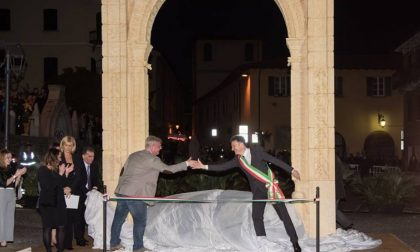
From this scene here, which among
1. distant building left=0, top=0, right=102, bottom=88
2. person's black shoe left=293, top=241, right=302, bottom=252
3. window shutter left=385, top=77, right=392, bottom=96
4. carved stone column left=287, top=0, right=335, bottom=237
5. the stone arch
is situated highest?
distant building left=0, top=0, right=102, bottom=88

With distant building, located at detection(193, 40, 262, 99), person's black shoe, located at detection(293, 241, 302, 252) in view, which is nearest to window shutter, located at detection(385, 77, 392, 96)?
distant building, located at detection(193, 40, 262, 99)

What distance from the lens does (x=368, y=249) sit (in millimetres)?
11391

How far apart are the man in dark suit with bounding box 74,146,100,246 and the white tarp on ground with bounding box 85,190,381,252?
0.46ft

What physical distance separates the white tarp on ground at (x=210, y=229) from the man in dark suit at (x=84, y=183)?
141mm

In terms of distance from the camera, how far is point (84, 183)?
38.5ft

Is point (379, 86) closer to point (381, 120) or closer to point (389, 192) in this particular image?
point (381, 120)

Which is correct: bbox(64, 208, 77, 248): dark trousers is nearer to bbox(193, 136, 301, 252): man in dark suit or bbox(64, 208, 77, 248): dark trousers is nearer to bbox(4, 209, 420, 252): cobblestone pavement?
bbox(4, 209, 420, 252): cobblestone pavement

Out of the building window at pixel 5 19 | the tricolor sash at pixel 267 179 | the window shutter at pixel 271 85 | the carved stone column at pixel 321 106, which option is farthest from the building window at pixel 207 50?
the tricolor sash at pixel 267 179

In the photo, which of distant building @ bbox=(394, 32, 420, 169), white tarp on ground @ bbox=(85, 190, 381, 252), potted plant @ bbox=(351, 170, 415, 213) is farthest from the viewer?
distant building @ bbox=(394, 32, 420, 169)

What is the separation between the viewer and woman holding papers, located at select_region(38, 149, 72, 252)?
414 inches

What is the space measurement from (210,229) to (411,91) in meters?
38.7

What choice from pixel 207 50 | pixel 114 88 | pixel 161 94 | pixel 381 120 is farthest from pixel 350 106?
pixel 114 88

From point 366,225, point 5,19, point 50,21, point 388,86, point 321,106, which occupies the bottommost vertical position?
point 366,225

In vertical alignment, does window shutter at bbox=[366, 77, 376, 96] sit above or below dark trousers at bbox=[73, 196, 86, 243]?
above
